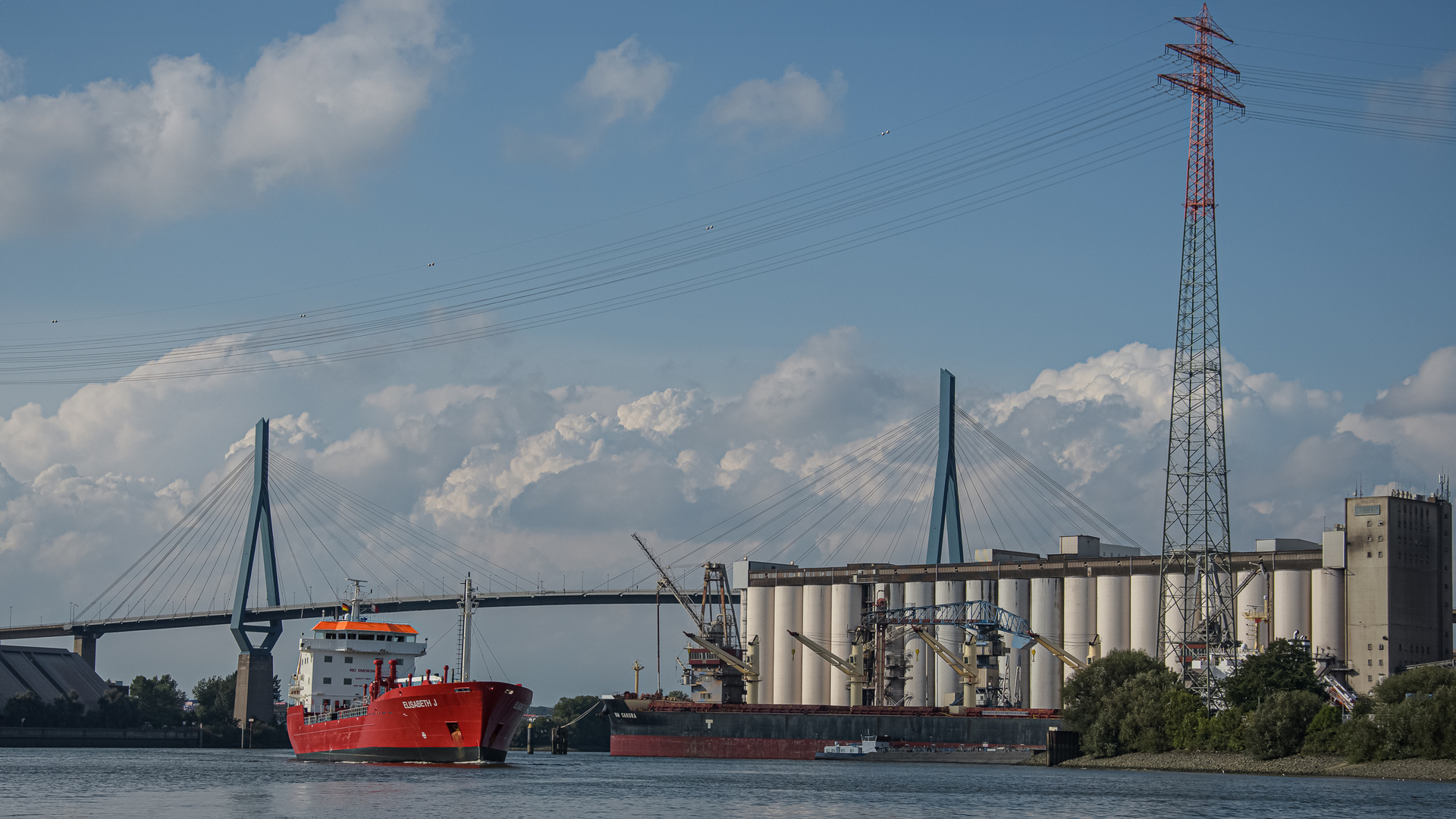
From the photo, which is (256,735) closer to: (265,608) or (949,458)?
(265,608)

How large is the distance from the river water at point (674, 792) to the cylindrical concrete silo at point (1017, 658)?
26992 mm

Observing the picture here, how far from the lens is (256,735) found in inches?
5920

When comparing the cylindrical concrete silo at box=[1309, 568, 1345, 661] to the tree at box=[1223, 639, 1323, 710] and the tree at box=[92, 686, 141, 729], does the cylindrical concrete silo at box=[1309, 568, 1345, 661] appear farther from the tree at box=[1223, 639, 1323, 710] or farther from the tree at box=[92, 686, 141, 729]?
the tree at box=[92, 686, 141, 729]

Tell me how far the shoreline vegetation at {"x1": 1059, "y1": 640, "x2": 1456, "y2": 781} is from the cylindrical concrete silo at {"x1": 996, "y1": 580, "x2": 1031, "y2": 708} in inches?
877

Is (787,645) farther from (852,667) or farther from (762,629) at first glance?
(852,667)

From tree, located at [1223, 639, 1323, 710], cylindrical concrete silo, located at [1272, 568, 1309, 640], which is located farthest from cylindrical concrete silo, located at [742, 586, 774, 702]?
tree, located at [1223, 639, 1323, 710]

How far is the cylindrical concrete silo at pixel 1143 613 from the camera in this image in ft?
363

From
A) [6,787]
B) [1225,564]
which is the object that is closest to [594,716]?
[1225,564]

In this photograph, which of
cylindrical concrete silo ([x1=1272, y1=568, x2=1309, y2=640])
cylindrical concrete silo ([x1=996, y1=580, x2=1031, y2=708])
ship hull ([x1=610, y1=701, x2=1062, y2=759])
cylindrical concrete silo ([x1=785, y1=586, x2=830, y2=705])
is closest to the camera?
ship hull ([x1=610, y1=701, x2=1062, y2=759])

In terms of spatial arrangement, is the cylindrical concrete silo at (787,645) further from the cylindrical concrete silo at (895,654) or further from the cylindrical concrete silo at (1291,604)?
the cylindrical concrete silo at (1291,604)

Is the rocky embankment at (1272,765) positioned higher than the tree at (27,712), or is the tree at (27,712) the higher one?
the rocky embankment at (1272,765)

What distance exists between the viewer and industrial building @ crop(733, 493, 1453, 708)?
103 meters

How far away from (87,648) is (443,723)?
381ft

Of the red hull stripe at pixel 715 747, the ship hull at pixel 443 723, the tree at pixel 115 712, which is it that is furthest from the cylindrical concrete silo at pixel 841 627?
the tree at pixel 115 712
